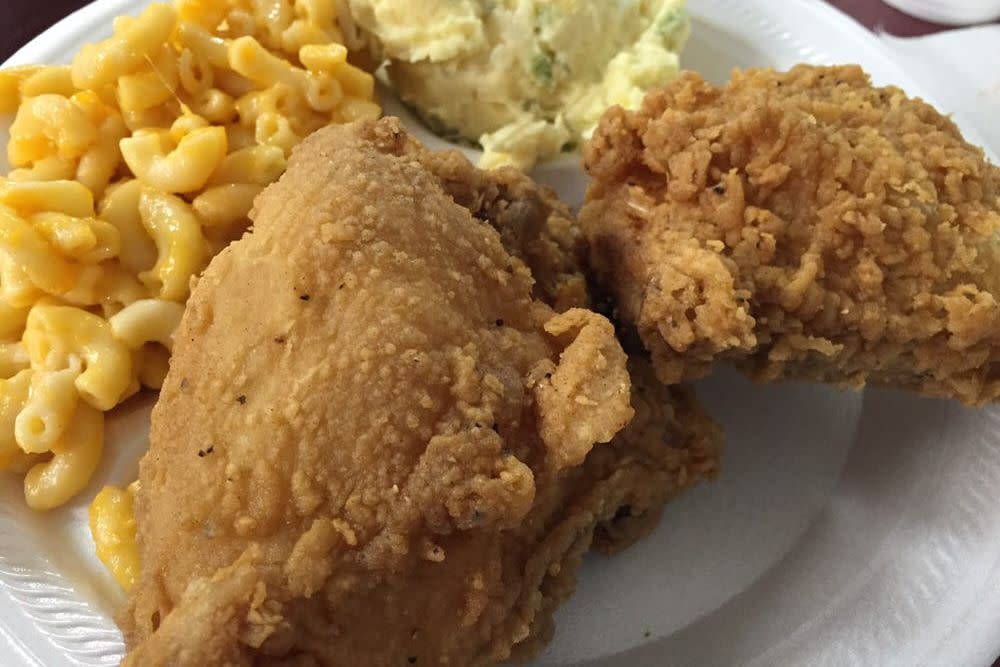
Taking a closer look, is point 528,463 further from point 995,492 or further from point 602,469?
point 995,492

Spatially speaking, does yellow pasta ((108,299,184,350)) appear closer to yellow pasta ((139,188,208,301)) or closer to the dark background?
yellow pasta ((139,188,208,301))

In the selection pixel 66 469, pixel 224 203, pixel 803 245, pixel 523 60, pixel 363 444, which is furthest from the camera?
pixel 523 60

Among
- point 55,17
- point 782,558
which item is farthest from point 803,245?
point 55,17

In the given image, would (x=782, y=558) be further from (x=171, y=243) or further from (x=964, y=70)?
(x=964, y=70)

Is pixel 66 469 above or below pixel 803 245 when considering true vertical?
below

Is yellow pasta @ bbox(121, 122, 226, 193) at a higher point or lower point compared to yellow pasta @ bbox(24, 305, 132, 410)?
higher

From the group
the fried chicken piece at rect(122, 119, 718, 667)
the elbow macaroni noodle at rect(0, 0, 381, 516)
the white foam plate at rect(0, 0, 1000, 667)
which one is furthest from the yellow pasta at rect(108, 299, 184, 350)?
the fried chicken piece at rect(122, 119, 718, 667)
